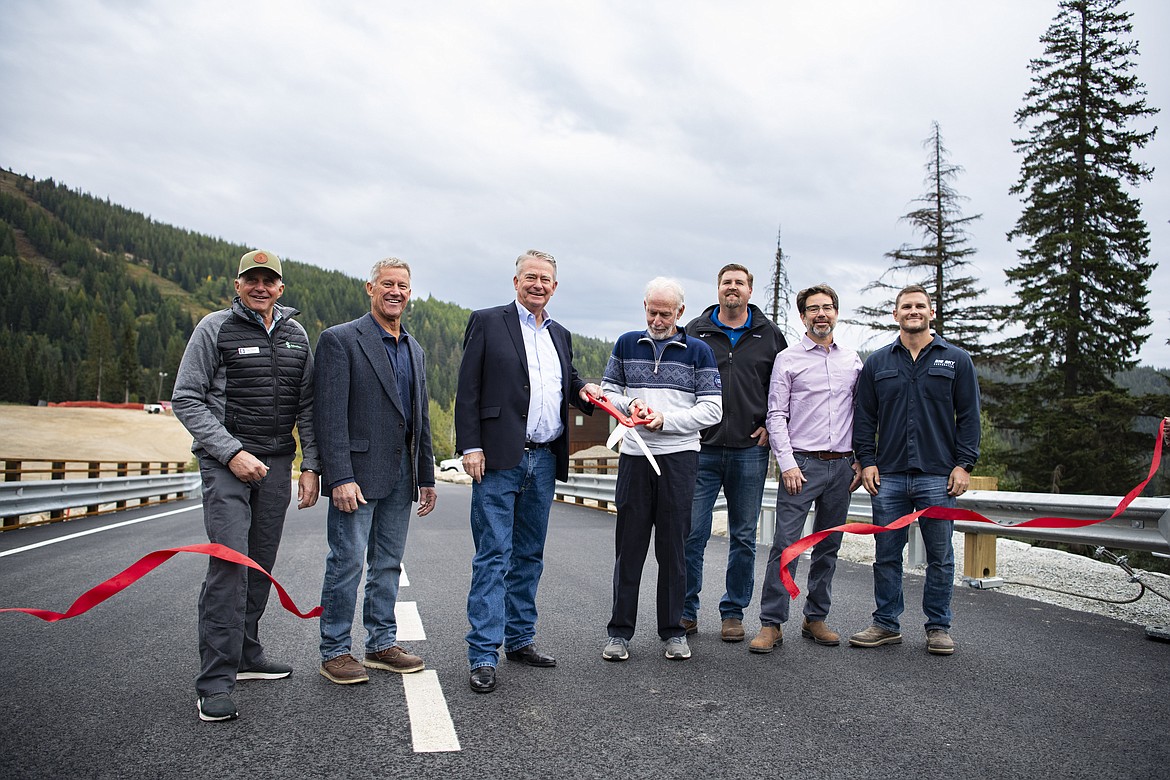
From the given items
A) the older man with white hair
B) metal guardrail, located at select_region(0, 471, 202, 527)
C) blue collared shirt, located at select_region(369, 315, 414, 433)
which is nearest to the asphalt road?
the older man with white hair

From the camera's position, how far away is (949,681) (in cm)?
392

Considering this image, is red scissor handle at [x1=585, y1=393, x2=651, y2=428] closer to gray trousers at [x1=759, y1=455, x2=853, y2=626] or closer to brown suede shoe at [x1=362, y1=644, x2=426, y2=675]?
gray trousers at [x1=759, y1=455, x2=853, y2=626]

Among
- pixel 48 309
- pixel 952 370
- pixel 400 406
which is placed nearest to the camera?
pixel 400 406

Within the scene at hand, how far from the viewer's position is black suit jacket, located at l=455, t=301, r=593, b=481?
427 centimetres

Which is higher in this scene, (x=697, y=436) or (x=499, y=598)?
(x=697, y=436)

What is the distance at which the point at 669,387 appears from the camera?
4.73 meters

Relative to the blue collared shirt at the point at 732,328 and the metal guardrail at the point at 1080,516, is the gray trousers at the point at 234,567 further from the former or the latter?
the metal guardrail at the point at 1080,516

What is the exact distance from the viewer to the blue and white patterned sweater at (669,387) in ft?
15.2

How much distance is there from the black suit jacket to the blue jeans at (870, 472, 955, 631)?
2205 millimetres

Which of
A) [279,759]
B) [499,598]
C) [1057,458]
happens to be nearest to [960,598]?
[499,598]

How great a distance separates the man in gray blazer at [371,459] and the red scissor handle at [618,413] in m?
1.02

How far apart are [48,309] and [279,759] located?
17983cm

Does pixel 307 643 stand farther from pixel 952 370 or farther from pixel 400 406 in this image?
pixel 952 370

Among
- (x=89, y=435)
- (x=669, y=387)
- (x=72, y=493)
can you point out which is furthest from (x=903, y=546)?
(x=89, y=435)
